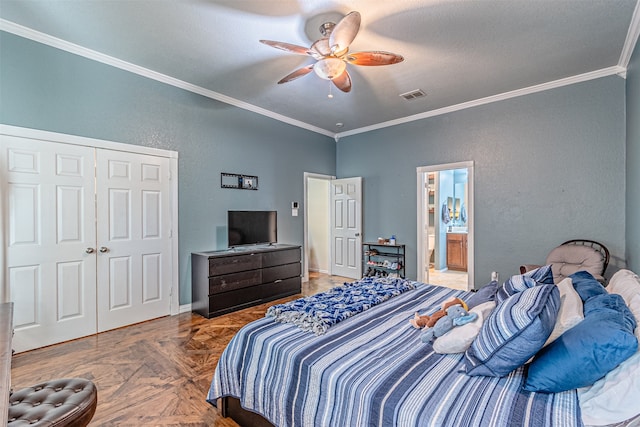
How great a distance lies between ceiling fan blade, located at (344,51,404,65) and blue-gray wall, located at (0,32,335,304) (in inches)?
94.1

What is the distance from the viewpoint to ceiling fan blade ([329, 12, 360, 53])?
85.4 inches

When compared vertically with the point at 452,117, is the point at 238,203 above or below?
below

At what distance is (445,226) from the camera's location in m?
7.28

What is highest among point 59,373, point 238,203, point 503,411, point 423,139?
point 423,139

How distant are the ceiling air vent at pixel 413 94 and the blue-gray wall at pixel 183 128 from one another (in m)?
2.05

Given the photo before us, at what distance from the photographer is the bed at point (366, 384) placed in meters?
1.11

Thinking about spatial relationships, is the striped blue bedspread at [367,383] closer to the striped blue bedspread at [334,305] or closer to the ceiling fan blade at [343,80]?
the striped blue bedspread at [334,305]

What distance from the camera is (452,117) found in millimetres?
4684

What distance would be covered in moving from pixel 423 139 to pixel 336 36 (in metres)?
3.13

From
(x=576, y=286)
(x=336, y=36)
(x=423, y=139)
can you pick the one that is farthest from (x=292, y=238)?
(x=576, y=286)

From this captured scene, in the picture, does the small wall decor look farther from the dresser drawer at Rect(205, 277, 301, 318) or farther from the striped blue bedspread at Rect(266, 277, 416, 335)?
the striped blue bedspread at Rect(266, 277, 416, 335)

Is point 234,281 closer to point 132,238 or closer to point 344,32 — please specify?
point 132,238

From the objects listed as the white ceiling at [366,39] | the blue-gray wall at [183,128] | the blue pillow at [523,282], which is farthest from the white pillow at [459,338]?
the blue-gray wall at [183,128]

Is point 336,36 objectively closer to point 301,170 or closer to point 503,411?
point 503,411
